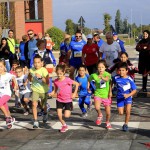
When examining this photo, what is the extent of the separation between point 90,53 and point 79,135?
5.00m

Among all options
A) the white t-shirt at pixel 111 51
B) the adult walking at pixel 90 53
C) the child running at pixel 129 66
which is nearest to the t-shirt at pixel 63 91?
the child running at pixel 129 66

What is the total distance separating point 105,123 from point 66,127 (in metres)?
0.97

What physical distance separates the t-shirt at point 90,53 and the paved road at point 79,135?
2864 millimetres

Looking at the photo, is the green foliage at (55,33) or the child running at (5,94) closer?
the child running at (5,94)

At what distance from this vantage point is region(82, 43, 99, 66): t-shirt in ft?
41.6

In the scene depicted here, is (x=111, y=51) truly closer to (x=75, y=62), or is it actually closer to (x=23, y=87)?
(x=75, y=62)

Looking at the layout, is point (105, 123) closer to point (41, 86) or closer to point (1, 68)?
point (41, 86)

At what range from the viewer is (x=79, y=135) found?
8.05m

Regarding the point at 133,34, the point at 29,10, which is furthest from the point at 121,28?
the point at 29,10

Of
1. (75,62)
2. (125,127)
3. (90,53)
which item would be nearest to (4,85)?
(125,127)

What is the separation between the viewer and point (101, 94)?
8.68m

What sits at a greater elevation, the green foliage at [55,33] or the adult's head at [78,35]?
the adult's head at [78,35]

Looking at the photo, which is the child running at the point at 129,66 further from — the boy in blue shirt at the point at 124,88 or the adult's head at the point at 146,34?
the boy in blue shirt at the point at 124,88

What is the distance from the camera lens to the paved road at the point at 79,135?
7.25 meters
